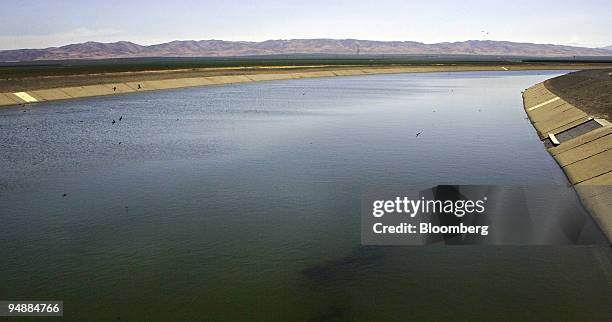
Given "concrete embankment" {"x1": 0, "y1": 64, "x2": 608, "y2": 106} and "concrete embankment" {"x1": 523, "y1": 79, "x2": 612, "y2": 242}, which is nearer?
"concrete embankment" {"x1": 523, "y1": 79, "x2": 612, "y2": 242}

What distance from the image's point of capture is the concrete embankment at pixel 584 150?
2252cm

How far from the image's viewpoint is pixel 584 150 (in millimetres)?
31500

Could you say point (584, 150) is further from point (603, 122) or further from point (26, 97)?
point (26, 97)

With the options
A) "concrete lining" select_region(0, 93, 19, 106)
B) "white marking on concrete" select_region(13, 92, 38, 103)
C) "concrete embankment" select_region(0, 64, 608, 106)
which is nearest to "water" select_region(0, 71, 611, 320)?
"concrete lining" select_region(0, 93, 19, 106)

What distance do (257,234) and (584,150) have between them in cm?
2450

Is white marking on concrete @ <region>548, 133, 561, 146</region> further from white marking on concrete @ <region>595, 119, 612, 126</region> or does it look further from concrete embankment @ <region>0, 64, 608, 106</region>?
concrete embankment @ <region>0, 64, 608, 106</region>

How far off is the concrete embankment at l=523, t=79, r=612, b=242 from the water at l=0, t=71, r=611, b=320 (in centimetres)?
146

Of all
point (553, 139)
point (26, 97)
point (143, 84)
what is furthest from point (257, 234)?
point (143, 84)

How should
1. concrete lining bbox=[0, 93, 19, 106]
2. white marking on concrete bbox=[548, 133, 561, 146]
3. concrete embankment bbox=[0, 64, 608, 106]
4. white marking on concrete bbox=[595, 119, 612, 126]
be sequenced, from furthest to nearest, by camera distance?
concrete embankment bbox=[0, 64, 608, 106] < concrete lining bbox=[0, 93, 19, 106] < white marking on concrete bbox=[548, 133, 561, 146] < white marking on concrete bbox=[595, 119, 612, 126]

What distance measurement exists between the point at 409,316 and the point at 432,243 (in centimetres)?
565

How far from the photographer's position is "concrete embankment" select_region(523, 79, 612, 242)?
73.9 feet

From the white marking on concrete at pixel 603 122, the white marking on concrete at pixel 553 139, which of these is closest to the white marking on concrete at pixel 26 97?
the white marking on concrete at pixel 553 139

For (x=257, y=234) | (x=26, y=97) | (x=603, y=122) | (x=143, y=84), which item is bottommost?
(x=257, y=234)

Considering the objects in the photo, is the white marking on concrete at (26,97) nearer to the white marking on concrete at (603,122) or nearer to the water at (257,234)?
the water at (257,234)
